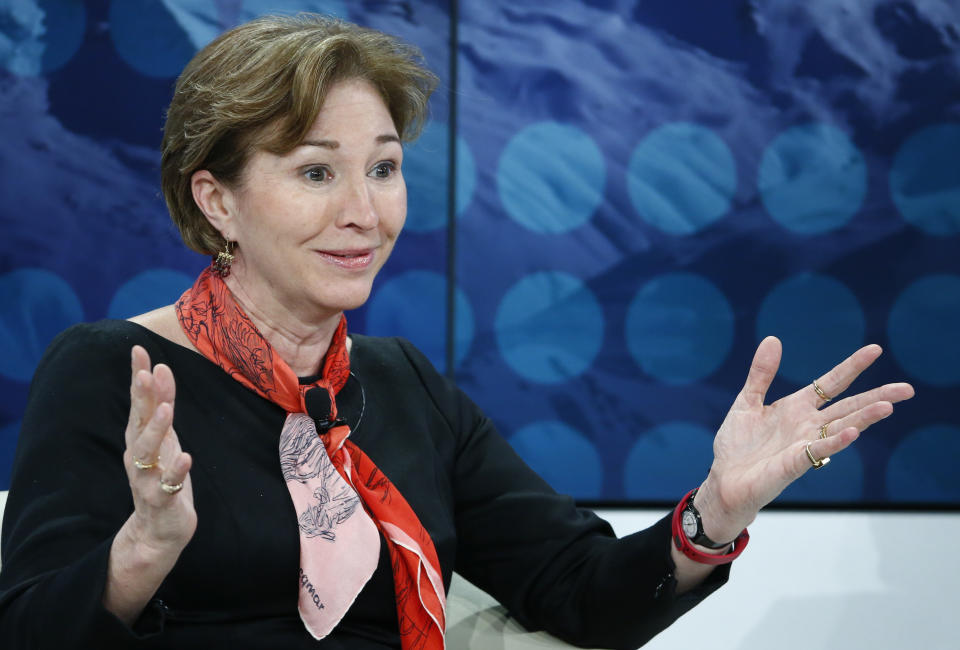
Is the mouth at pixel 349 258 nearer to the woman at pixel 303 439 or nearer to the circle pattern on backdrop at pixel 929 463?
the woman at pixel 303 439

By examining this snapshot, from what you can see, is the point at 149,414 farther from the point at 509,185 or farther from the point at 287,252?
the point at 509,185

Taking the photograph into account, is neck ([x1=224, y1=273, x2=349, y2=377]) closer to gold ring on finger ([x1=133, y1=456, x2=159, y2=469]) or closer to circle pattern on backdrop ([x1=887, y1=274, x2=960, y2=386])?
gold ring on finger ([x1=133, y1=456, x2=159, y2=469])

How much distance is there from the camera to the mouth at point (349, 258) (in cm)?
152

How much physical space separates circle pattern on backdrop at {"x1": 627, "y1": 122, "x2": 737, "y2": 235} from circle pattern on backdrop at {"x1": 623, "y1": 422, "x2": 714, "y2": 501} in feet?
1.76

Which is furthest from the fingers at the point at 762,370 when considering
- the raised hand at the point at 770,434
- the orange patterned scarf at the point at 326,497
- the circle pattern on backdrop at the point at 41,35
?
the circle pattern on backdrop at the point at 41,35

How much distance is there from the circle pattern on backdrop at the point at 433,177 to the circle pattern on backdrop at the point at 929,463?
52.3 inches

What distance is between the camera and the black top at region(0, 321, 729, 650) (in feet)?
4.12

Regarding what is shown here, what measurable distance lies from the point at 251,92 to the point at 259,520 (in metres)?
0.63

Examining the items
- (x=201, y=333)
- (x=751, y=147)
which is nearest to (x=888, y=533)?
(x=751, y=147)

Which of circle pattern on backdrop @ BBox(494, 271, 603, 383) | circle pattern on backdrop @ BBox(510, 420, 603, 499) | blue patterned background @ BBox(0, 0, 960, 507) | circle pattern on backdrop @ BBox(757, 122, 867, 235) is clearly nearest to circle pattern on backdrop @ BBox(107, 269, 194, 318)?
blue patterned background @ BBox(0, 0, 960, 507)

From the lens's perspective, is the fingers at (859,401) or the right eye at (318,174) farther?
the right eye at (318,174)

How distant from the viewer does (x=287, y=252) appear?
1.50 m

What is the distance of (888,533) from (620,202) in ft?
3.63

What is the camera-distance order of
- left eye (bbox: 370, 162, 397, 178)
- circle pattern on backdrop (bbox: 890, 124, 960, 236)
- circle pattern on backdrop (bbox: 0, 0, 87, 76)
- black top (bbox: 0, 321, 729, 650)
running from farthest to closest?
1. circle pattern on backdrop (bbox: 890, 124, 960, 236)
2. circle pattern on backdrop (bbox: 0, 0, 87, 76)
3. left eye (bbox: 370, 162, 397, 178)
4. black top (bbox: 0, 321, 729, 650)
